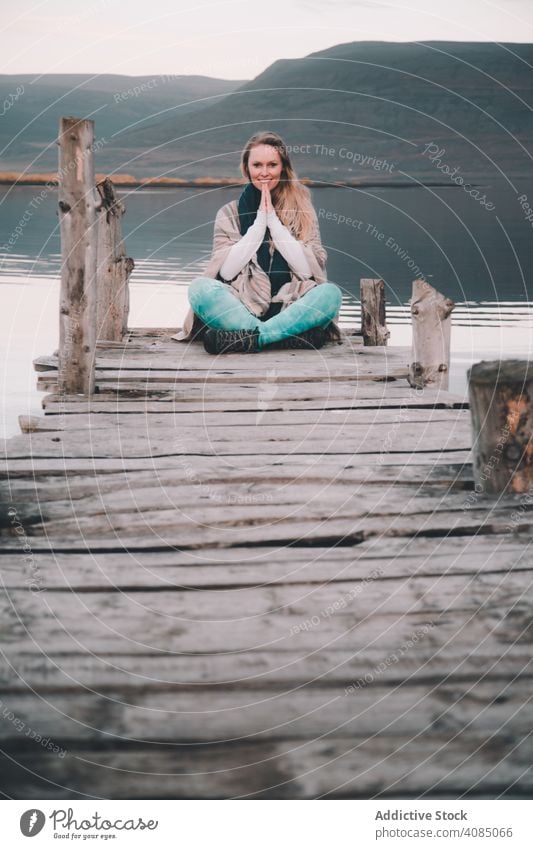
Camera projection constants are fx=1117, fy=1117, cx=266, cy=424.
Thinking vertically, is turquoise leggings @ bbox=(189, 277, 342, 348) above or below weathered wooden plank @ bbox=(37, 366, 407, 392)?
above

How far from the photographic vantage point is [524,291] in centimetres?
2200

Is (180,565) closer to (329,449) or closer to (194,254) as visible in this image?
(329,449)

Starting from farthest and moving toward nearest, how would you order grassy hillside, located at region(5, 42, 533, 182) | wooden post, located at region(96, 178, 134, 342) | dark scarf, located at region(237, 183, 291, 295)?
grassy hillside, located at region(5, 42, 533, 182) → wooden post, located at region(96, 178, 134, 342) → dark scarf, located at region(237, 183, 291, 295)

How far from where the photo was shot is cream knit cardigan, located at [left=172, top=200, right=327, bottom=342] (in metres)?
8.98

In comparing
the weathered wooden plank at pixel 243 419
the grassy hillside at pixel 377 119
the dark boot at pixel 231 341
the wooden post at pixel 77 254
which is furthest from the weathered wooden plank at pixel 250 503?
the grassy hillside at pixel 377 119

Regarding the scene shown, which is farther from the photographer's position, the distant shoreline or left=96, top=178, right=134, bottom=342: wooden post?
the distant shoreline

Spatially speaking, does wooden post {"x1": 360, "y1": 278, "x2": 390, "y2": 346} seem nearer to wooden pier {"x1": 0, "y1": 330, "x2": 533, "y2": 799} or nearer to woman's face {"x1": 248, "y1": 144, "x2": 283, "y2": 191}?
woman's face {"x1": 248, "y1": 144, "x2": 283, "y2": 191}

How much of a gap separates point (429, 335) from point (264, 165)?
214 cm

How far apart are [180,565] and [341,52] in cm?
9384

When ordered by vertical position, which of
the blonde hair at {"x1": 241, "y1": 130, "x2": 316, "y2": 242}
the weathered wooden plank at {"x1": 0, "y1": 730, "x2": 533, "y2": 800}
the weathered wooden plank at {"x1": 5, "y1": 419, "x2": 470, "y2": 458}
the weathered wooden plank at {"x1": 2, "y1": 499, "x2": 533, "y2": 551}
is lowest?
the weathered wooden plank at {"x1": 0, "y1": 730, "x2": 533, "y2": 800}

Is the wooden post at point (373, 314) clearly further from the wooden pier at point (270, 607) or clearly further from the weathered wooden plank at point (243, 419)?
the wooden pier at point (270, 607)

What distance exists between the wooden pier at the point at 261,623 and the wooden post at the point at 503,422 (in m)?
0.14

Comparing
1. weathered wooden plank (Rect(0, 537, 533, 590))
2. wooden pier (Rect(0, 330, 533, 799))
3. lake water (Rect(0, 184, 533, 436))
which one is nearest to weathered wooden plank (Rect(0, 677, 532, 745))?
wooden pier (Rect(0, 330, 533, 799))

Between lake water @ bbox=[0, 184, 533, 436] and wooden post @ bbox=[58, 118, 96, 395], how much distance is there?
159 inches
